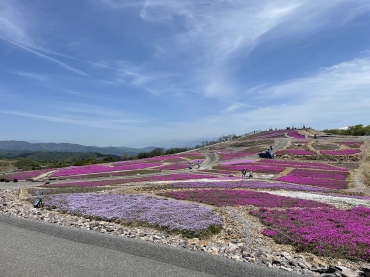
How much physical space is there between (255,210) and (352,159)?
189ft

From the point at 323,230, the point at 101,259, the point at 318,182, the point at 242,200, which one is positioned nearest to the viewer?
the point at 101,259

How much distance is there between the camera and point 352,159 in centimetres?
6344

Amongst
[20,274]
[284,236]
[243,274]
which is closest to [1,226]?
[20,274]

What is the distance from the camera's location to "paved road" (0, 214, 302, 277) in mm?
8867

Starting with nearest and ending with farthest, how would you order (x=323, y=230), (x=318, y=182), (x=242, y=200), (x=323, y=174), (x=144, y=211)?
1. (x=323, y=230)
2. (x=144, y=211)
3. (x=242, y=200)
4. (x=318, y=182)
5. (x=323, y=174)

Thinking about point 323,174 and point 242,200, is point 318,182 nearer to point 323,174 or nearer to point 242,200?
point 323,174

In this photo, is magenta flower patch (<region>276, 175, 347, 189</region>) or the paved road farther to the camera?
magenta flower patch (<region>276, 175, 347, 189</region>)

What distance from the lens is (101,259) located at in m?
9.89

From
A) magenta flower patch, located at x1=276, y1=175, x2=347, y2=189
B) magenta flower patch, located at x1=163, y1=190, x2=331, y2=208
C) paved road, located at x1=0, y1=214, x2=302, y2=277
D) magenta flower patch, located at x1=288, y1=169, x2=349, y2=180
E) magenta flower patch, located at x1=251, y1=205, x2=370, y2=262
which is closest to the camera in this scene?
paved road, located at x1=0, y1=214, x2=302, y2=277

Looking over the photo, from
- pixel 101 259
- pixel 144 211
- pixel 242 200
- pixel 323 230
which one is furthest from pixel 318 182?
pixel 101 259

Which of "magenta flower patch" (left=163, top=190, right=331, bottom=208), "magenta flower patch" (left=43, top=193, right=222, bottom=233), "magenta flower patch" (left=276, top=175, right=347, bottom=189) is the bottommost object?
"magenta flower patch" (left=276, top=175, right=347, bottom=189)

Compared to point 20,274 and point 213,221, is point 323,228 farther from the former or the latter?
point 20,274

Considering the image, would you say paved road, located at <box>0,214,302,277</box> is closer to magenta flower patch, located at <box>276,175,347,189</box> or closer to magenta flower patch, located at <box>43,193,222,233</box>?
magenta flower patch, located at <box>43,193,222,233</box>

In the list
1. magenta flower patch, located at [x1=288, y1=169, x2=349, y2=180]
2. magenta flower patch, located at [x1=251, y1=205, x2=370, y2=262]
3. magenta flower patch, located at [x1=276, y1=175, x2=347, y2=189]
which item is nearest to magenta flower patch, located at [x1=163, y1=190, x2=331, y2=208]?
magenta flower patch, located at [x1=251, y1=205, x2=370, y2=262]
